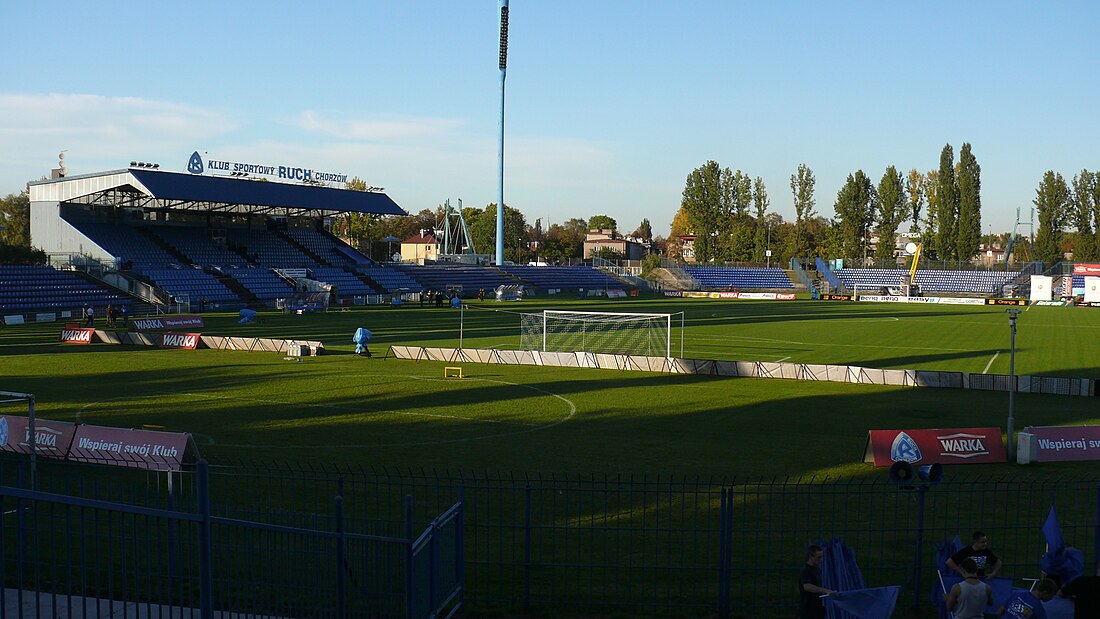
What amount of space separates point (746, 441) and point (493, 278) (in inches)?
3081

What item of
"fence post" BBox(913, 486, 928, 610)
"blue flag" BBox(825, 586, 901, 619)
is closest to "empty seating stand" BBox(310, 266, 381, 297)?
"fence post" BBox(913, 486, 928, 610)

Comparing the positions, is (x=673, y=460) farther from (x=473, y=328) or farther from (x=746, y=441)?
(x=473, y=328)

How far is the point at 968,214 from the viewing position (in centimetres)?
12038

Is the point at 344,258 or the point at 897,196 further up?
the point at 897,196

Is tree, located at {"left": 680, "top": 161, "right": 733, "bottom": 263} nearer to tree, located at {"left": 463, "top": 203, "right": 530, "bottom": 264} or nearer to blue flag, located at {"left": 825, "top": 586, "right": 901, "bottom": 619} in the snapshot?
tree, located at {"left": 463, "top": 203, "right": 530, "bottom": 264}

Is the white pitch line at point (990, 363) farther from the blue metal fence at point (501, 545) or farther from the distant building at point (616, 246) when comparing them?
the distant building at point (616, 246)

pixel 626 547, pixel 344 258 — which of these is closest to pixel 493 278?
pixel 344 258

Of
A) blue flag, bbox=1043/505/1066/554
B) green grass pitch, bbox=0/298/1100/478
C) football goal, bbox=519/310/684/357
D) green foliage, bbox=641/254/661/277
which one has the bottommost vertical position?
green grass pitch, bbox=0/298/1100/478

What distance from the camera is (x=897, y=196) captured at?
131 meters

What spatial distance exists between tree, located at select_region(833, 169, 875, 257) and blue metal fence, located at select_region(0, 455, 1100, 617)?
12227 centimetres

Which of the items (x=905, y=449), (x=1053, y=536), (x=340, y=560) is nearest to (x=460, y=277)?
(x=905, y=449)

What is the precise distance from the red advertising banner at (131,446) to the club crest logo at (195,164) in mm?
65208

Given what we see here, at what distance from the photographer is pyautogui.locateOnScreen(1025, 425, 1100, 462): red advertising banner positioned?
20.8 meters

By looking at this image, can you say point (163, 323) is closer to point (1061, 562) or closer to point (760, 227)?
point (1061, 562)
